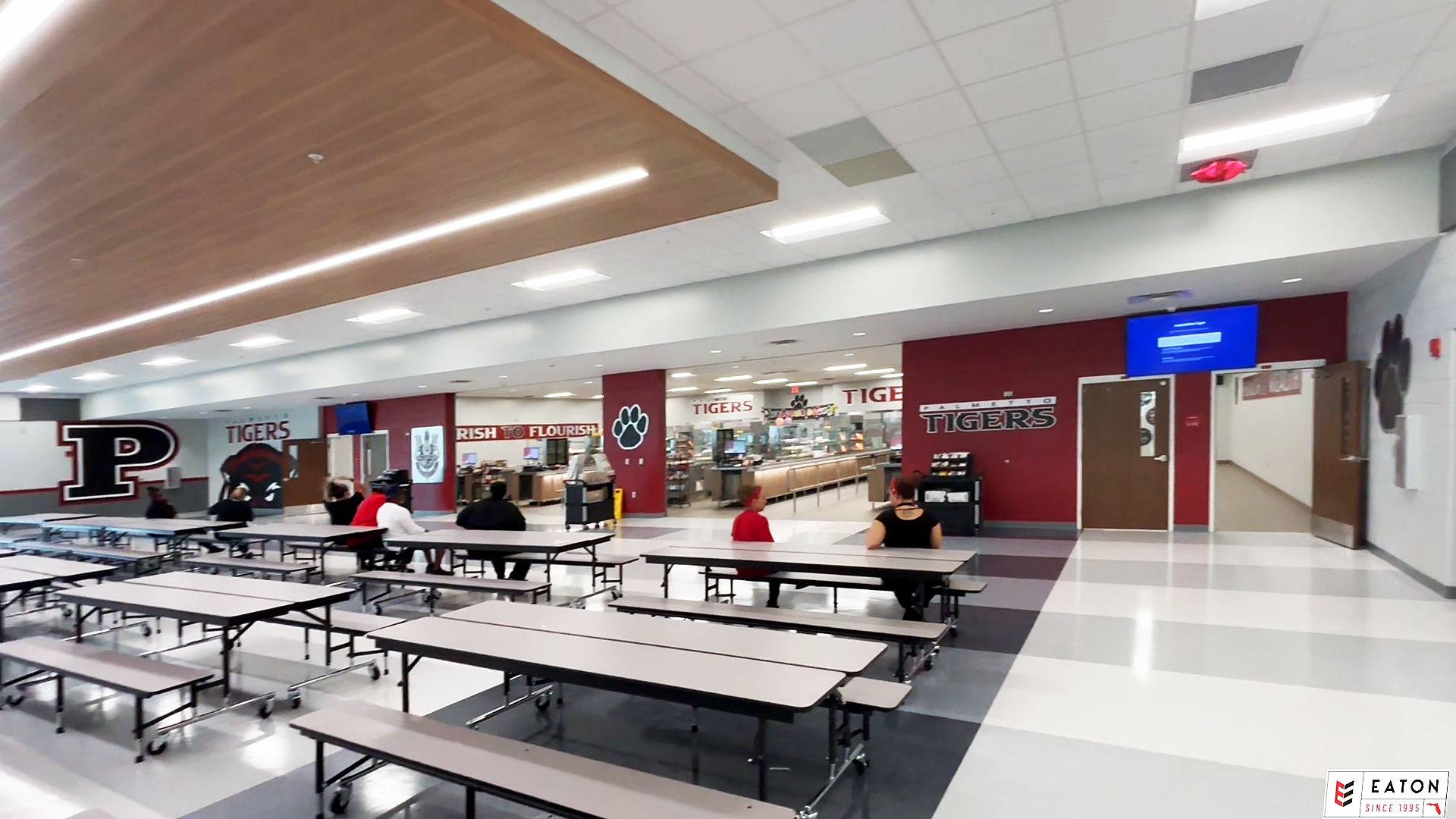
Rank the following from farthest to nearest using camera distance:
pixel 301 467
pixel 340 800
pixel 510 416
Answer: pixel 510 416
pixel 301 467
pixel 340 800

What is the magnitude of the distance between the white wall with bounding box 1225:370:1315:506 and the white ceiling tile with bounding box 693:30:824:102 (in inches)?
425

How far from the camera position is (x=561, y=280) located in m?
8.31

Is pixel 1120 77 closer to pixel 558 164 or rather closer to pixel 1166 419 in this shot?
pixel 558 164

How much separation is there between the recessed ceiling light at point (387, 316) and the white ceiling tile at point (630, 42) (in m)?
7.37

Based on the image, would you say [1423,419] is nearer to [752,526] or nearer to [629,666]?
[752,526]

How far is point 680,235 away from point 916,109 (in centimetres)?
292

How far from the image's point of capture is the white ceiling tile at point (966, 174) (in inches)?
200

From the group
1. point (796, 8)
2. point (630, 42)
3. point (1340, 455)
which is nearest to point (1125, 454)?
point (1340, 455)

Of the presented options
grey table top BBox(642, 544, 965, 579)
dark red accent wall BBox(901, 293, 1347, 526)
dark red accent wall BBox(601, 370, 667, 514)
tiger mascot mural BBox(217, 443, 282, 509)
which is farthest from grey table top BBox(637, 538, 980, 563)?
tiger mascot mural BBox(217, 443, 282, 509)

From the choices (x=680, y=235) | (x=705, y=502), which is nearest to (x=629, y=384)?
(x=705, y=502)

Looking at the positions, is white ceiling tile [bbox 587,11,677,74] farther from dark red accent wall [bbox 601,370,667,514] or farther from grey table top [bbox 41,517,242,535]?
dark red accent wall [bbox 601,370,667,514]

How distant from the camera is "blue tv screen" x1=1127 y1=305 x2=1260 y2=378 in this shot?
303 inches

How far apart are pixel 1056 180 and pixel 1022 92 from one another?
1749mm

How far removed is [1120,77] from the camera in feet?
12.6
